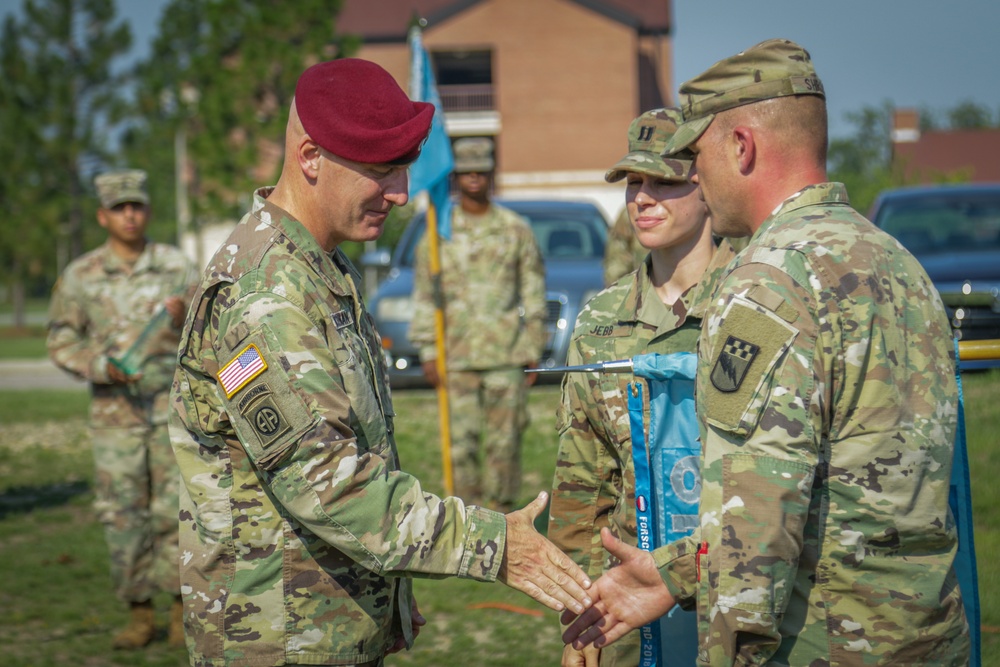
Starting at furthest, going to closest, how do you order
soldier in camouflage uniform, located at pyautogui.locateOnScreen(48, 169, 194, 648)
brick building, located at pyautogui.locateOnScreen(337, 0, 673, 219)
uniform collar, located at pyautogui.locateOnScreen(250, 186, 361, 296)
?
brick building, located at pyautogui.locateOnScreen(337, 0, 673, 219) < soldier in camouflage uniform, located at pyautogui.locateOnScreen(48, 169, 194, 648) < uniform collar, located at pyautogui.locateOnScreen(250, 186, 361, 296)

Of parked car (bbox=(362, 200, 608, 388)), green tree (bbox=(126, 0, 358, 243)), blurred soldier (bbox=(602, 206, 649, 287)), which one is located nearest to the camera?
blurred soldier (bbox=(602, 206, 649, 287))

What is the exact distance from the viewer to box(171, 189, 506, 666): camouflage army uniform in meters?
2.45

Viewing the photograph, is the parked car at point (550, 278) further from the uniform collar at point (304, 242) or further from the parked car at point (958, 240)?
the uniform collar at point (304, 242)

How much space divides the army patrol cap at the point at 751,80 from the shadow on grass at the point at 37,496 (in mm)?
7554

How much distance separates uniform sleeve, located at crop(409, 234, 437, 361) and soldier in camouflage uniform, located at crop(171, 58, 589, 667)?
496 centimetres

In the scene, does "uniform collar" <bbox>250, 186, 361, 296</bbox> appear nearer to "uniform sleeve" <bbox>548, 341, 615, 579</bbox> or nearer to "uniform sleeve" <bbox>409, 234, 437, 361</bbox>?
"uniform sleeve" <bbox>548, 341, 615, 579</bbox>

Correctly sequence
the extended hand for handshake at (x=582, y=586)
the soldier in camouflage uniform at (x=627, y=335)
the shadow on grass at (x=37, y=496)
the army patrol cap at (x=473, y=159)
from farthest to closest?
the shadow on grass at (x=37, y=496) < the army patrol cap at (x=473, y=159) < the soldier in camouflage uniform at (x=627, y=335) < the extended hand for handshake at (x=582, y=586)

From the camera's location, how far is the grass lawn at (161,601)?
17.3 feet

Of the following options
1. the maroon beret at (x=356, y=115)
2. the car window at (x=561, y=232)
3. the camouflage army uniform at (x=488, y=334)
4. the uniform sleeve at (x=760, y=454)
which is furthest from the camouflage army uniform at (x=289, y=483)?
the car window at (x=561, y=232)

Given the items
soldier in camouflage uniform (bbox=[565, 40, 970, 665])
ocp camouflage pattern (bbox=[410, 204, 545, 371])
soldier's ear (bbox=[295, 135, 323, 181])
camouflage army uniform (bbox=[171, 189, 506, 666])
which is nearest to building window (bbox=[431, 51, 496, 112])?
ocp camouflage pattern (bbox=[410, 204, 545, 371])

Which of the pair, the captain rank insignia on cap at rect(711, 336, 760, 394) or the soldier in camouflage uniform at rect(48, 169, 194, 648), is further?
the soldier in camouflage uniform at rect(48, 169, 194, 648)

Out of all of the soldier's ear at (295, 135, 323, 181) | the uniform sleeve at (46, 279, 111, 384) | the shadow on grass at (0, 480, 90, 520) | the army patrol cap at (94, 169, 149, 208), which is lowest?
the shadow on grass at (0, 480, 90, 520)

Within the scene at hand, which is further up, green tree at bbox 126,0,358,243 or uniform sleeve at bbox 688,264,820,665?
uniform sleeve at bbox 688,264,820,665

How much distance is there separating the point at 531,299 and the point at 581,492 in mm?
4536
